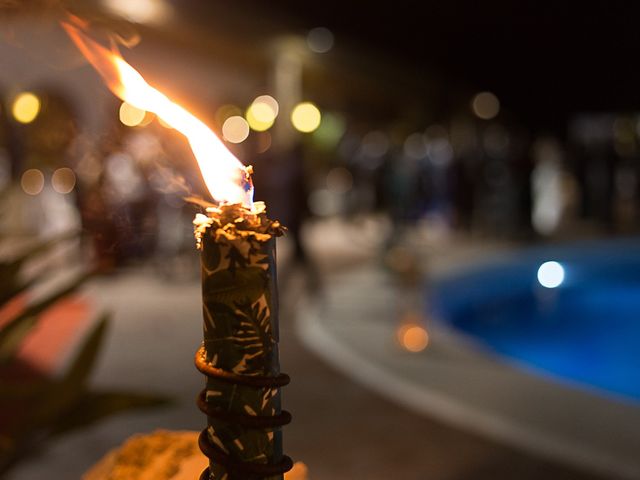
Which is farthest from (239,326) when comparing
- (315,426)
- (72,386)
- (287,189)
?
(287,189)

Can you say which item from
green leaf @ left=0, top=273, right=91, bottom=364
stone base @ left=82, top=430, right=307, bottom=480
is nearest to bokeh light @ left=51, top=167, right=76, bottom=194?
green leaf @ left=0, top=273, right=91, bottom=364

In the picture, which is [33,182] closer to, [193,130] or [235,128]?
[235,128]

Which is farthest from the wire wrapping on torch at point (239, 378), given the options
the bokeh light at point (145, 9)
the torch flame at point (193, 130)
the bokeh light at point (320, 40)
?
the bokeh light at point (320, 40)

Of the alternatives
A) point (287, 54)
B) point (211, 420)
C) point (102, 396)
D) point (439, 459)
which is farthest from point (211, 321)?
point (287, 54)

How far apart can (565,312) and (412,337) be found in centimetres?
467

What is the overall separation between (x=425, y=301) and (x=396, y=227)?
11.0 ft

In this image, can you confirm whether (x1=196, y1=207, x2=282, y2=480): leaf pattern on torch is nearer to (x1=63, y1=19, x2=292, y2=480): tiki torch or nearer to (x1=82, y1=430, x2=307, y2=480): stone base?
(x1=63, y1=19, x2=292, y2=480): tiki torch

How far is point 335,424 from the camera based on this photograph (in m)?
4.31

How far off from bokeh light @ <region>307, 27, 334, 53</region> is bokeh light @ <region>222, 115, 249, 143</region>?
12.1 ft

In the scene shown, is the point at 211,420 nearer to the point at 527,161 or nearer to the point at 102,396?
the point at 102,396

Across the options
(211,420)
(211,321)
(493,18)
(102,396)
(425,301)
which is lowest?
(425,301)

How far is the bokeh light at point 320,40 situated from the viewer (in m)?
17.2

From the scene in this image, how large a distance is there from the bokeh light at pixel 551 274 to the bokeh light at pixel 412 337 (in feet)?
19.3

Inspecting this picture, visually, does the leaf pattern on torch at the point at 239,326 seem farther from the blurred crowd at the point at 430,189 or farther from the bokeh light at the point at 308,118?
the bokeh light at the point at 308,118
